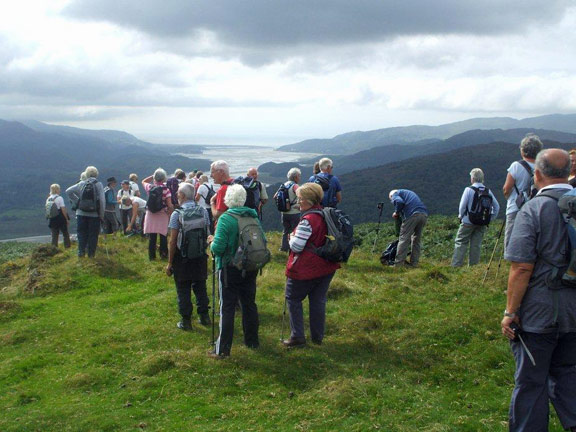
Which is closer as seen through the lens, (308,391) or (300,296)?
(308,391)

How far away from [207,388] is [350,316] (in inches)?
130

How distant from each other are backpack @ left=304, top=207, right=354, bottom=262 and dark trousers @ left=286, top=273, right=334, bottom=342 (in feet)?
1.47

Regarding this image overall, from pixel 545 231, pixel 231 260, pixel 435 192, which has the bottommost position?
pixel 435 192

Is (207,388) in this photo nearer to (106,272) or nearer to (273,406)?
(273,406)

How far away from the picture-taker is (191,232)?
25.4ft

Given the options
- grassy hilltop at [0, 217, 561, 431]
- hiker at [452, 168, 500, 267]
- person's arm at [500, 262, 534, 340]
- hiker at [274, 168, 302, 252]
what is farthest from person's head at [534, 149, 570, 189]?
hiker at [274, 168, 302, 252]

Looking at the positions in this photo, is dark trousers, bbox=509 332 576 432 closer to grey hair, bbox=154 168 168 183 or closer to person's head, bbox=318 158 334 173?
person's head, bbox=318 158 334 173

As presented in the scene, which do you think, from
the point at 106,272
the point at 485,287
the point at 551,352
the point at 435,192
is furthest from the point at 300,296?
the point at 435,192

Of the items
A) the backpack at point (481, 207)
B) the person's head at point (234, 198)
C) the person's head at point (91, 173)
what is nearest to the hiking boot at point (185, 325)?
the person's head at point (234, 198)

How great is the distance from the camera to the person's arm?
4.21 metres

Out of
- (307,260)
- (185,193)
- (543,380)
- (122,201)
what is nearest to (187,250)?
(185,193)

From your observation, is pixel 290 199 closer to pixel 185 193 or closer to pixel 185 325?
pixel 185 193

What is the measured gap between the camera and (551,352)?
4.28m

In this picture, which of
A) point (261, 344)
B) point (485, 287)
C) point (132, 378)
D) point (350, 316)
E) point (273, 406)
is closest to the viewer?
point (273, 406)
